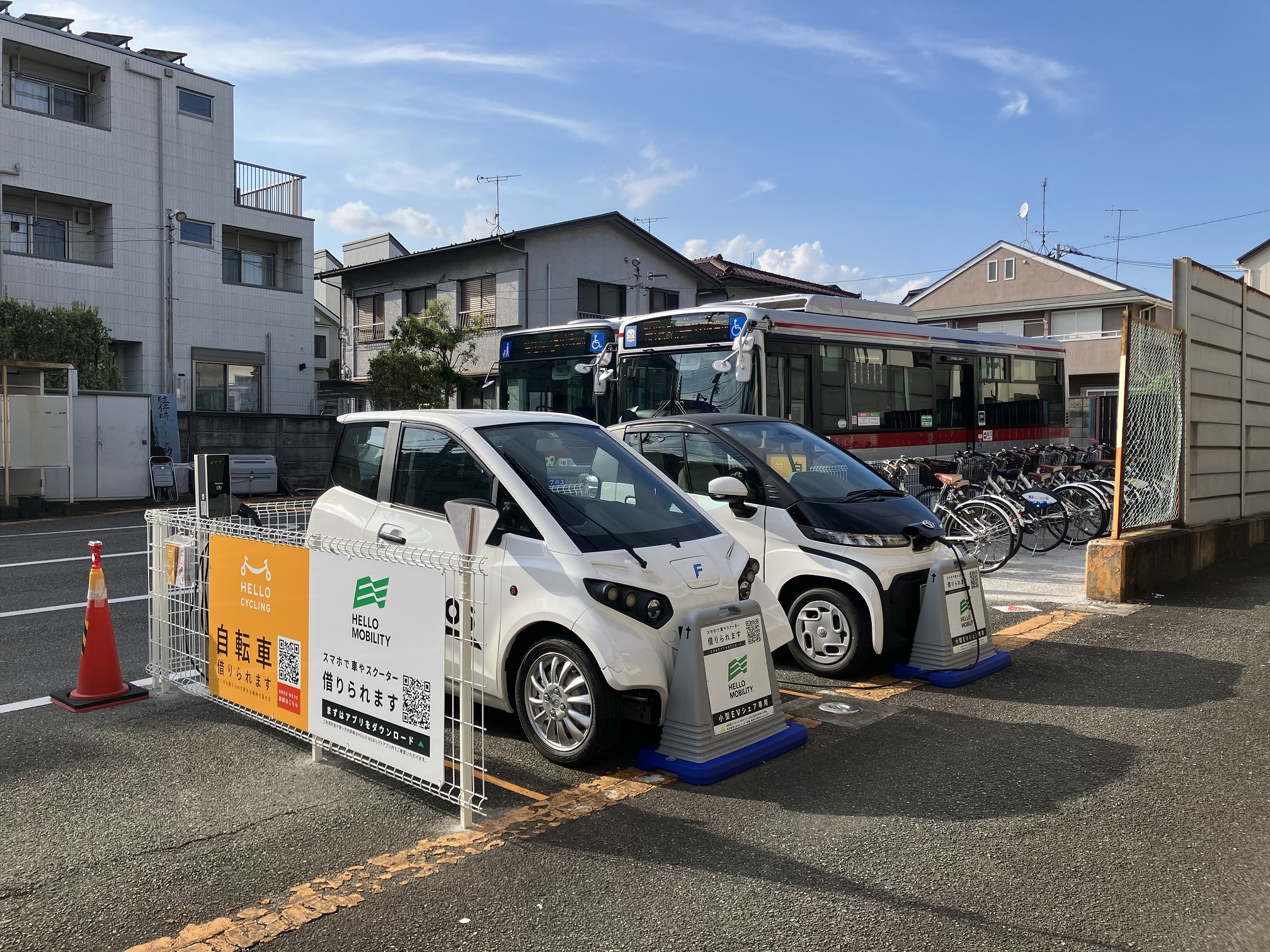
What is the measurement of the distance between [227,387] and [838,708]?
24062 millimetres

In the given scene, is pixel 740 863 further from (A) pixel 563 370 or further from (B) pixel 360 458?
(A) pixel 563 370

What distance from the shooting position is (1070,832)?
3877mm

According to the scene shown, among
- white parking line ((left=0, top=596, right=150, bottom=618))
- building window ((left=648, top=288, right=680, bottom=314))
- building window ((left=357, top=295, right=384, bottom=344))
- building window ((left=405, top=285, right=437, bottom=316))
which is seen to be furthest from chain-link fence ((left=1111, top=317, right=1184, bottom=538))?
building window ((left=357, top=295, right=384, bottom=344))

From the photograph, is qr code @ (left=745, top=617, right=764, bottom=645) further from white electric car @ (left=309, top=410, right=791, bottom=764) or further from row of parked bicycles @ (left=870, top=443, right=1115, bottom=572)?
row of parked bicycles @ (left=870, top=443, right=1115, bottom=572)

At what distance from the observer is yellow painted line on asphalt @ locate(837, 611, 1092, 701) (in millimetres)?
5910

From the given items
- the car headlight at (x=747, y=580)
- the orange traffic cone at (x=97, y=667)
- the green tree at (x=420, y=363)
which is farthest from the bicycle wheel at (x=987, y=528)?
the green tree at (x=420, y=363)

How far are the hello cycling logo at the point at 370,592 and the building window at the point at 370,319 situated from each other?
29.8 metres

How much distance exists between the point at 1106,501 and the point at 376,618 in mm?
10342

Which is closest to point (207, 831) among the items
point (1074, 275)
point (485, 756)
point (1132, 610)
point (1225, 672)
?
point (485, 756)

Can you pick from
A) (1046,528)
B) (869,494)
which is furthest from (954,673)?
(1046,528)

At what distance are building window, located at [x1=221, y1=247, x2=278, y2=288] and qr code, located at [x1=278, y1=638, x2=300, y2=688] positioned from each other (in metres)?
23.7

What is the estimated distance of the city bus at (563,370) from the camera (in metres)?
13.5

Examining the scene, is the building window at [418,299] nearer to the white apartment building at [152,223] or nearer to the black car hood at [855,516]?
the white apartment building at [152,223]

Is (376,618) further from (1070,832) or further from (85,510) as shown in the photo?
(85,510)
